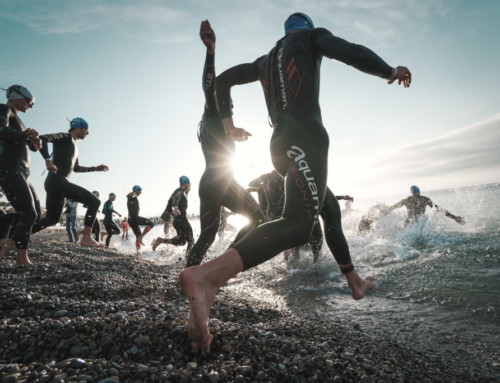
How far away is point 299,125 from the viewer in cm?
199

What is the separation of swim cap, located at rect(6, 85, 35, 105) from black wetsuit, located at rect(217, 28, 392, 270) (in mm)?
4370

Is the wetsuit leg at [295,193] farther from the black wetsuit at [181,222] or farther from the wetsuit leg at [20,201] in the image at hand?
the black wetsuit at [181,222]

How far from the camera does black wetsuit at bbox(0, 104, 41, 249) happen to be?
3.94 meters

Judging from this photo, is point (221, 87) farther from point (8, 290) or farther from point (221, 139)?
point (8, 290)

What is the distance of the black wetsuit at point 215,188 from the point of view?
371 centimetres

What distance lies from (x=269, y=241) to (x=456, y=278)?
4.00 metres

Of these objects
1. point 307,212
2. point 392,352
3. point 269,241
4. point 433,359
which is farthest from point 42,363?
point 433,359

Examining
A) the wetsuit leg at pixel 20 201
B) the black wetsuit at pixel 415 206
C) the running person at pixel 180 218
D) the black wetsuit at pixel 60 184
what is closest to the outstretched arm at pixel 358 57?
the wetsuit leg at pixel 20 201

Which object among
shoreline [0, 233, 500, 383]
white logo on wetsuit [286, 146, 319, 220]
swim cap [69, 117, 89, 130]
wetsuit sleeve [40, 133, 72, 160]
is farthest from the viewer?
swim cap [69, 117, 89, 130]

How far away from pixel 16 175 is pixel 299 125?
447cm

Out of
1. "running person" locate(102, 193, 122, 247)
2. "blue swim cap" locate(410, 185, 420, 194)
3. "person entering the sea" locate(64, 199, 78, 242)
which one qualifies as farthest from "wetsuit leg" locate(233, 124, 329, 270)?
"person entering the sea" locate(64, 199, 78, 242)

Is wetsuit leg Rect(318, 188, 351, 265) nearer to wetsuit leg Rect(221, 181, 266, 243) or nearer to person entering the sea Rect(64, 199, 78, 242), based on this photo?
wetsuit leg Rect(221, 181, 266, 243)

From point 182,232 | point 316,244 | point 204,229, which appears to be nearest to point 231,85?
point 204,229

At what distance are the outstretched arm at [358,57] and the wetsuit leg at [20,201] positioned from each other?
464 centimetres
